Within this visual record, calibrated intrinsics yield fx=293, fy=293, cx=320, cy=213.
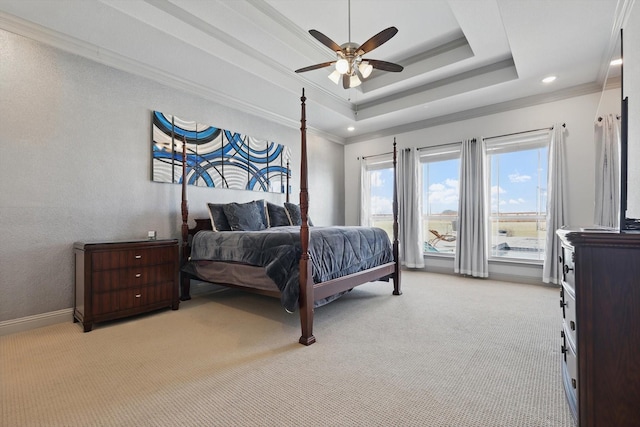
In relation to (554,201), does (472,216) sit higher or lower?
lower

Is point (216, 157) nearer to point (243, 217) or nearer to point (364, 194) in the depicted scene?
point (243, 217)

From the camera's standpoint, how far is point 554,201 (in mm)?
4023

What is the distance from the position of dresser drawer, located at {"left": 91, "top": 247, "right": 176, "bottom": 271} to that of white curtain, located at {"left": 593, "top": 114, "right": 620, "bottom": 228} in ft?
14.3

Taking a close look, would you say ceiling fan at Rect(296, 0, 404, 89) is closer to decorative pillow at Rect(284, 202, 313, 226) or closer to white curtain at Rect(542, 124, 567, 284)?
decorative pillow at Rect(284, 202, 313, 226)

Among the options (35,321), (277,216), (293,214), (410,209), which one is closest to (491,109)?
(410,209)

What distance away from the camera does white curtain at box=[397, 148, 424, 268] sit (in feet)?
17.4

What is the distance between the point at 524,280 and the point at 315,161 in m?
4.01

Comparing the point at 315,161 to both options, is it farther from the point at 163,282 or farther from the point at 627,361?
the point at 627,361

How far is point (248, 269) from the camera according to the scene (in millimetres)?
2896

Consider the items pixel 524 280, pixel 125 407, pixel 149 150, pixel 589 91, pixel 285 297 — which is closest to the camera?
pixel 125 407

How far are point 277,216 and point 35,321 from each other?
2.76 meters

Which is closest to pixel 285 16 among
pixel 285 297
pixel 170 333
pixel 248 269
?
pixel 248 269

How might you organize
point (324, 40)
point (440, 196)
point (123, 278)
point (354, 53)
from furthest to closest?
point (440, 196), point (123, 278), point (354, 53), point (324, 40)

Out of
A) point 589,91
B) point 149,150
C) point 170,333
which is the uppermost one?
point 589,91
